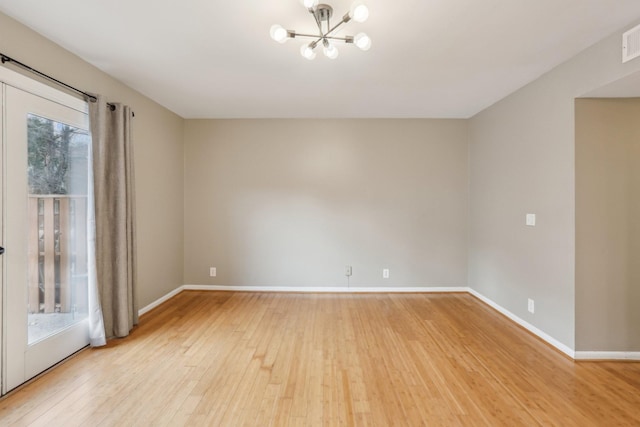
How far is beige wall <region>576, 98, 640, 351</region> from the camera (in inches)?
102

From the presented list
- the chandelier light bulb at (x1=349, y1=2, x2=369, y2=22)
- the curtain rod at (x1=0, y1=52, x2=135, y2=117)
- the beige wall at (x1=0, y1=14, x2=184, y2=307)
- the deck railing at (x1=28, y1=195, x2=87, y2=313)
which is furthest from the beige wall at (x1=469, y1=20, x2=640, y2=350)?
→ the deck railing at (x1=28, y1=195, x2=87, y2=313)

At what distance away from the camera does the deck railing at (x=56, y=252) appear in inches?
91.7

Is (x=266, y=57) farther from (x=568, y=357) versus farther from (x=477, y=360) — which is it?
(x=568, y=357)

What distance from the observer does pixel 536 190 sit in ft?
10.2

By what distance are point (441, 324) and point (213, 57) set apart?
3559mm

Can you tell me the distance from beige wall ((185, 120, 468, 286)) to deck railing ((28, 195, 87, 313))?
2.15m

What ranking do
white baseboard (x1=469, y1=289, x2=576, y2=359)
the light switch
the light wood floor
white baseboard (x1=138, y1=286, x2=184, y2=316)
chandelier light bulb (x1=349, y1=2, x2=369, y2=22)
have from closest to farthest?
chandelier light bulb (x1=349, y1=2, x2=369, y2=22) < the light wood floor < white baseboard (x1=469, y1=289, x2=576, y2=359) < the light switch < white baseboard (x1=138, y1=286, x2=184, y2=316)

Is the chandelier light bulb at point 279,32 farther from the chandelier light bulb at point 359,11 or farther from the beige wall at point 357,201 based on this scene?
the beige wall at point 357,201

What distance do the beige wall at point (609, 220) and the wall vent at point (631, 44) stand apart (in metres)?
0.50

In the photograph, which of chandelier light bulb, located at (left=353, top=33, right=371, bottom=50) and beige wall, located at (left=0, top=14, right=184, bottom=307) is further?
beige wall, located at (left=0, top=14, right=184, bottom=307)

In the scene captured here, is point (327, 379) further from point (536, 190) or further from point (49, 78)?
point (49, 78)

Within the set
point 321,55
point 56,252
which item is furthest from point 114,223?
point 321,55

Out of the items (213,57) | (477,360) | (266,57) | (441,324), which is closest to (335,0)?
(266,57)

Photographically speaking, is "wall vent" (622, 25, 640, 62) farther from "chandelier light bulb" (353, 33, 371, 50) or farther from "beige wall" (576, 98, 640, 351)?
"chandelier light bulb" (353, 33, 371, 50)
